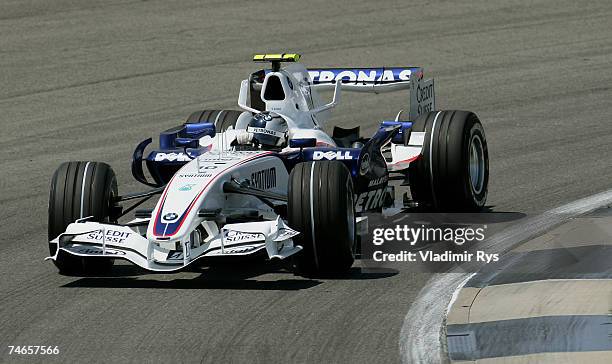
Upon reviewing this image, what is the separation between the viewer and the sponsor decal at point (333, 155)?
1143cm

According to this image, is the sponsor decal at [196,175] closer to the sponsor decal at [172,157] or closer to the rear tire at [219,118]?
the sponsor decal at [172,157]

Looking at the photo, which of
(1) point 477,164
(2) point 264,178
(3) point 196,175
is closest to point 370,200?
(2) point 264,178

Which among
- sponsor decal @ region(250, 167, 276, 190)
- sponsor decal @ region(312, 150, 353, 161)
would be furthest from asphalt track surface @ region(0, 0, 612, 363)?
sponsor decal @ region(312, 150, 353, 161)

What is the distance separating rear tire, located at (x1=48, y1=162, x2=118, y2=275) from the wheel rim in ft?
12.8

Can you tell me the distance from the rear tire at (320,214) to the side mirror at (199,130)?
220 centimetres

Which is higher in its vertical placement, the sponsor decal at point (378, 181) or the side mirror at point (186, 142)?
the side mirror at point (186, 142)

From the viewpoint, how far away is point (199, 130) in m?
12.2

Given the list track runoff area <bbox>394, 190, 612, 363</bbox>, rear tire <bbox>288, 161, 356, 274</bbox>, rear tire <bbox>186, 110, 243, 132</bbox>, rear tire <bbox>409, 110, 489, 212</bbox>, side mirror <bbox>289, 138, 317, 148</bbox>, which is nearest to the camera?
track runoff area <bbox>394, 190, 612, 363</bbox>

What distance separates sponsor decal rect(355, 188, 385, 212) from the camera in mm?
11672

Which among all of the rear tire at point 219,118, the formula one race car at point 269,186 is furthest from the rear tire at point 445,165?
the rear tire at point 219,118

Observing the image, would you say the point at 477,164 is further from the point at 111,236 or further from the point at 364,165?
the point at 111,236

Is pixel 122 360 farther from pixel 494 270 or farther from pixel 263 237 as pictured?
pixel 494 270

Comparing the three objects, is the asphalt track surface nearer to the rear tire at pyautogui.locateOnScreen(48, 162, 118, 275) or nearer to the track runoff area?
the rear tire at pyautogui.locateOnScreen(48, 162, 118, 275)

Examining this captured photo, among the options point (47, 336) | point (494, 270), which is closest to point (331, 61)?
point (494, 270)
